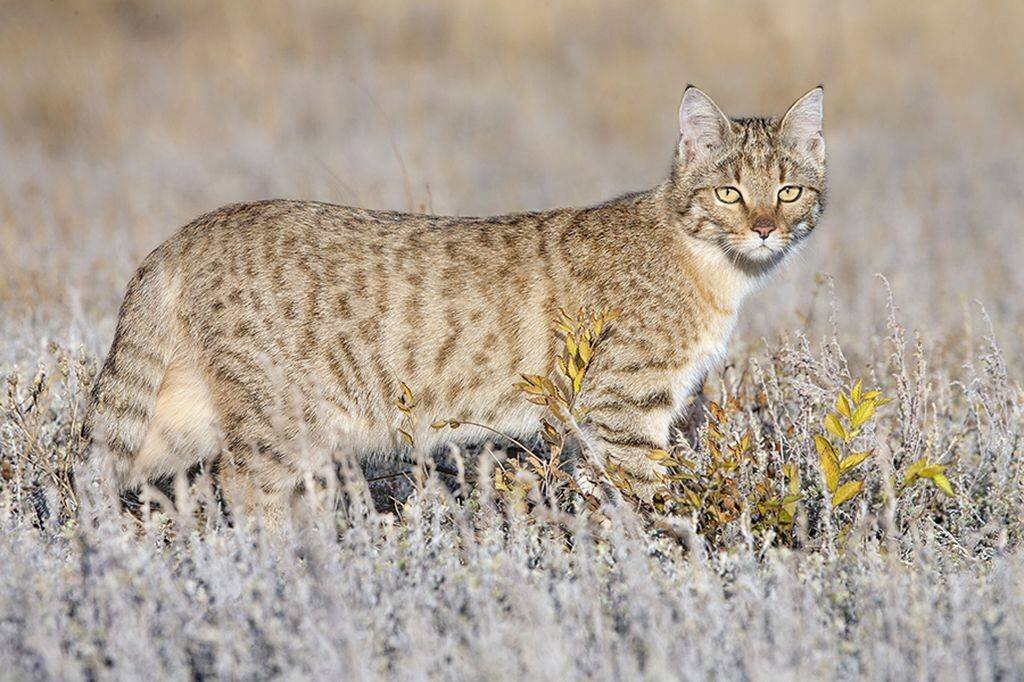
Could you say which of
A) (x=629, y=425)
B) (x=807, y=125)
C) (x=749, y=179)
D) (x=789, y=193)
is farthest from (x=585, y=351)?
(x=807, y=125)

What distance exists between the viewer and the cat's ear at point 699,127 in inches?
183

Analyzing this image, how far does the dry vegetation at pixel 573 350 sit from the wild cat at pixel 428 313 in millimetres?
215

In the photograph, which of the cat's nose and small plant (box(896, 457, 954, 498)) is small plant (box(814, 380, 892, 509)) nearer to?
small plant (box(896, 457, 954, 498))

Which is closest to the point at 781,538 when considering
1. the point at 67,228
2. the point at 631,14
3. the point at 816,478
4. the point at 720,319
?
the point at 816,478

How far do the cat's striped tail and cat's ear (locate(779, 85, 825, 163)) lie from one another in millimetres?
2570

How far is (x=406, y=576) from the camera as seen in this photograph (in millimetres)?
3613

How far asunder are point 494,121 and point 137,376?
938 centimetres

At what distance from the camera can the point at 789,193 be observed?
4.63 meters

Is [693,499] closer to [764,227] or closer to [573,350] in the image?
[573,350]

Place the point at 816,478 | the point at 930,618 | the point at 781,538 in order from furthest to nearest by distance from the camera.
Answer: the point at 816,478 < the point at 781,538 < the point at 930,618

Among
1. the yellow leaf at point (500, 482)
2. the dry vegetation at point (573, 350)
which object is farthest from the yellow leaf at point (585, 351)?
the yellow leaf at point (500, 482)

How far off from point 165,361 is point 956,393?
155 inches

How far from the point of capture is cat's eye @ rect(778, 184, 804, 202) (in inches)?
182

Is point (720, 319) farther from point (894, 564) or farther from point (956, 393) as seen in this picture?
point (956, 393)
